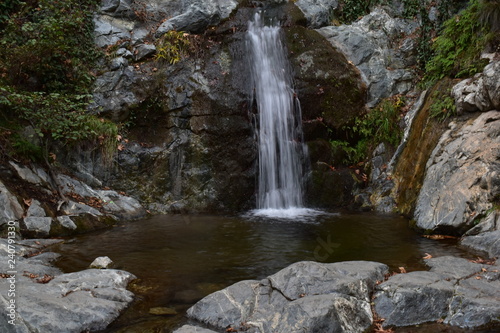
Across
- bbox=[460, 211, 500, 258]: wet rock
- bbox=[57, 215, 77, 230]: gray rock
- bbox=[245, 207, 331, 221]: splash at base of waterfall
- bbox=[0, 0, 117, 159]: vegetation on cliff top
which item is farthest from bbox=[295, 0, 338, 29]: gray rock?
bbox=[57, 215, 77, 230]: gray rock

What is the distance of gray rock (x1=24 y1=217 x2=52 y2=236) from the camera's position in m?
6.76

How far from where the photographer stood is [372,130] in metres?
11.0

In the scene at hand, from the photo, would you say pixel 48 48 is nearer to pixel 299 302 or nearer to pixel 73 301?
pixel 73 301

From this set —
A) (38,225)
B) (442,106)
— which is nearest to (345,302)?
(38,225)

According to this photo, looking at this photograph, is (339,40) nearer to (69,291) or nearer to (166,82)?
(166,82)

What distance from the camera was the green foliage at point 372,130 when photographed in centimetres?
1066

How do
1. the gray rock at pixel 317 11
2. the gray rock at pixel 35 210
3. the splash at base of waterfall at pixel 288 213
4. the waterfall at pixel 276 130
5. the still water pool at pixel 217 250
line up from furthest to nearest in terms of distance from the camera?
1. the gray rock at pixel 317 11
2. the waterfall at pixel 276 130
3. the splash at base of waterfall at pixel 288 213
4. the gray rock at pixel 35 210
5. the still water pool at pixel 217 250

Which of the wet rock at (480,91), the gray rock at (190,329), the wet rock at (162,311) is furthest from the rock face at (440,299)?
the wet rock at (480,91)

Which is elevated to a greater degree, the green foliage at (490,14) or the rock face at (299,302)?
the green foliage at (490,14)

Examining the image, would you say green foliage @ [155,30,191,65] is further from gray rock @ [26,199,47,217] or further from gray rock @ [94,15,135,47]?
gray rock @ [26,199,47,217]

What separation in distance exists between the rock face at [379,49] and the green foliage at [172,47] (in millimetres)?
4766

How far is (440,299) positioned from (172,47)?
10.0 m

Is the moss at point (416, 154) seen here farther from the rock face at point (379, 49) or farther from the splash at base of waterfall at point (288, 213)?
the rock face at point (379, 49)

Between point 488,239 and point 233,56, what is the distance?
28.2ft
